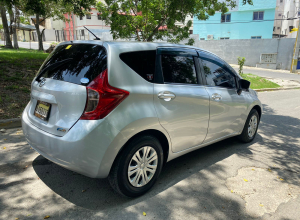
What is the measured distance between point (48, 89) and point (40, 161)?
1506mm

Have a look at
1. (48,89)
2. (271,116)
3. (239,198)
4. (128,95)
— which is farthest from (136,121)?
(271,116)

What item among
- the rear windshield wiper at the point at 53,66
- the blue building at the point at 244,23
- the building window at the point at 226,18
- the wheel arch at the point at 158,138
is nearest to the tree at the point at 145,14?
the rear windshield wiper at the point at 53,66

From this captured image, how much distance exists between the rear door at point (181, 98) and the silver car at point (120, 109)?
1cm

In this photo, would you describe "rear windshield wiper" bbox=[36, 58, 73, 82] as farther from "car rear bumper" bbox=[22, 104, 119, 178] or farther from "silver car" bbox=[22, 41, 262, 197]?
"car rear bumper" bbox=[22, 104, 119, 178]

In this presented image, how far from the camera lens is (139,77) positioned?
285 centimetres

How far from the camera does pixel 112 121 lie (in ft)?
8.34

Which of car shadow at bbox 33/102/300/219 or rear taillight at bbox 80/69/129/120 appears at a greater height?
rear taillight at bbox 80/69/129/120

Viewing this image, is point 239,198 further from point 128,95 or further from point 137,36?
point 137,36

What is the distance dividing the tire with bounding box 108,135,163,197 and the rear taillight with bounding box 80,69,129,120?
1.60 ft

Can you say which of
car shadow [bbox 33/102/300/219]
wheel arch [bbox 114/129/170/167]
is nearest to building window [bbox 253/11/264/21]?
car shadow [bbox 33/102/300/219]

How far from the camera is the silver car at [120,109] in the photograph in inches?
99.6

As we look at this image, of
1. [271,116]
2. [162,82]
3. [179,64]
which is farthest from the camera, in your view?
[271,116]

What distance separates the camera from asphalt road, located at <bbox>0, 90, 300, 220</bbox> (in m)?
2.75

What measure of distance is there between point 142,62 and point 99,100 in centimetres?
76
